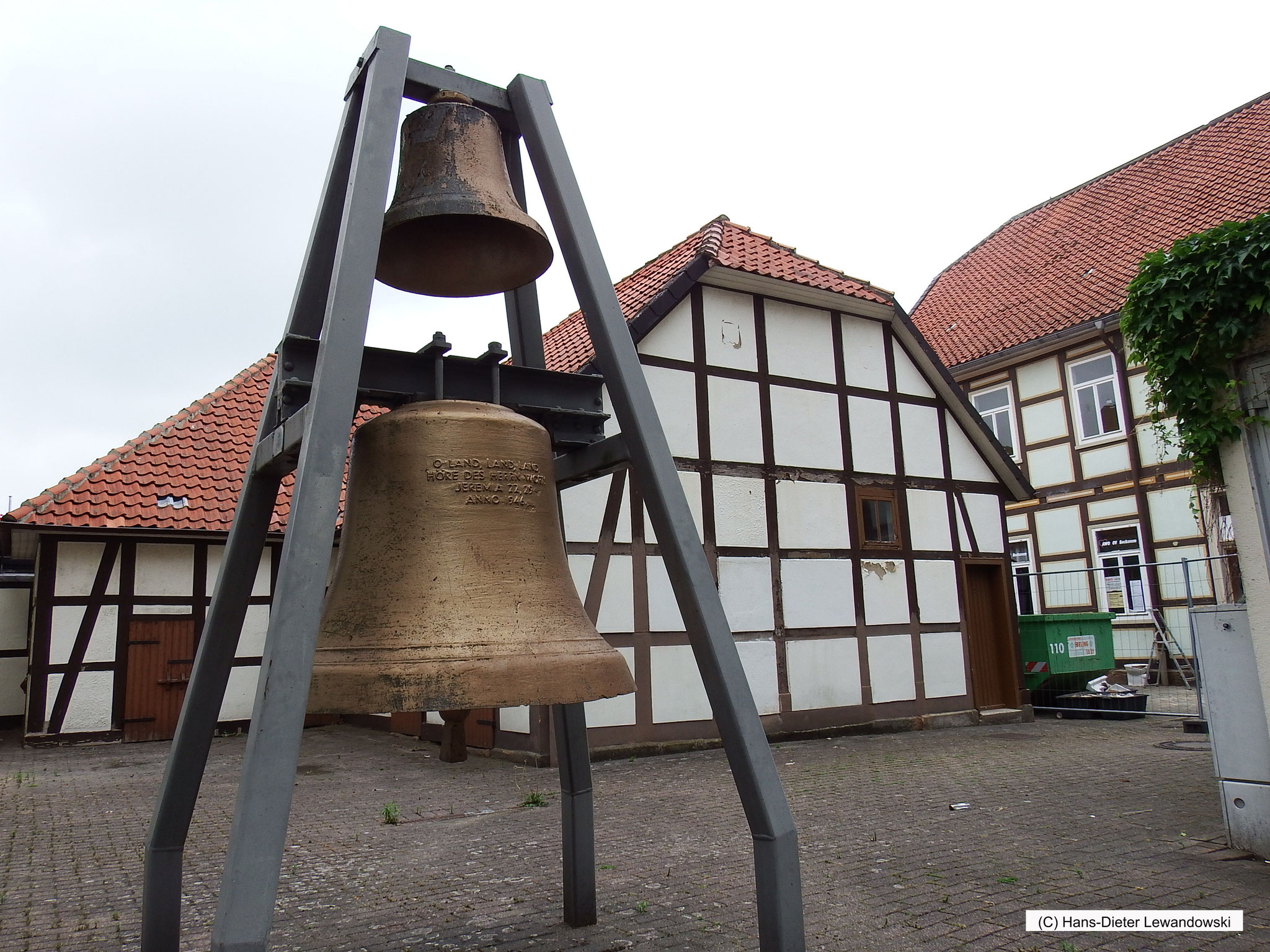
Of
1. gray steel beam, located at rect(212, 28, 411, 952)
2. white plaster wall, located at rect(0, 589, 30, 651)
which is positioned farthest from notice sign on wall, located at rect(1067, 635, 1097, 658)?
white plaster wall, located at rect(0, 589, 30, 651)

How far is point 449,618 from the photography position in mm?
2402

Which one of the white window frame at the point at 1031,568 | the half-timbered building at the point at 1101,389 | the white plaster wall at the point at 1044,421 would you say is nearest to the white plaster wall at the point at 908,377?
the half-timbered building at the point at 1101,389

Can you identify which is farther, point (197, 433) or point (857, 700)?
point (197, 433)

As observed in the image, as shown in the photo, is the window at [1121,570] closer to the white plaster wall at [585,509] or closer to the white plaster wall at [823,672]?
the white plaster wall at [823,672]

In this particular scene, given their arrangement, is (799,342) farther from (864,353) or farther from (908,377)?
(908,377)

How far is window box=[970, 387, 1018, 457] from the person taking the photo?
17.6 m

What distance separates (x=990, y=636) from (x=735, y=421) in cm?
503

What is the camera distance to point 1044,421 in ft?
55.5

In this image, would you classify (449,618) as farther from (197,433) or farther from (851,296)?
(197,433)

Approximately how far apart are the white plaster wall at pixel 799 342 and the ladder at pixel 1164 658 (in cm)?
704

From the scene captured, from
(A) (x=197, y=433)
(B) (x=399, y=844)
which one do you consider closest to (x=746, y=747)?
(B) (x=399, y=844)

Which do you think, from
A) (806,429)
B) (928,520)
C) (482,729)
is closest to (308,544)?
(482,729)

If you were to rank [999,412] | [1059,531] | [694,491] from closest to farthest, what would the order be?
[694,491], [1059,531], [999,412]

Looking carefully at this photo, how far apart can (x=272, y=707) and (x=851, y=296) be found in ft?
35.0
